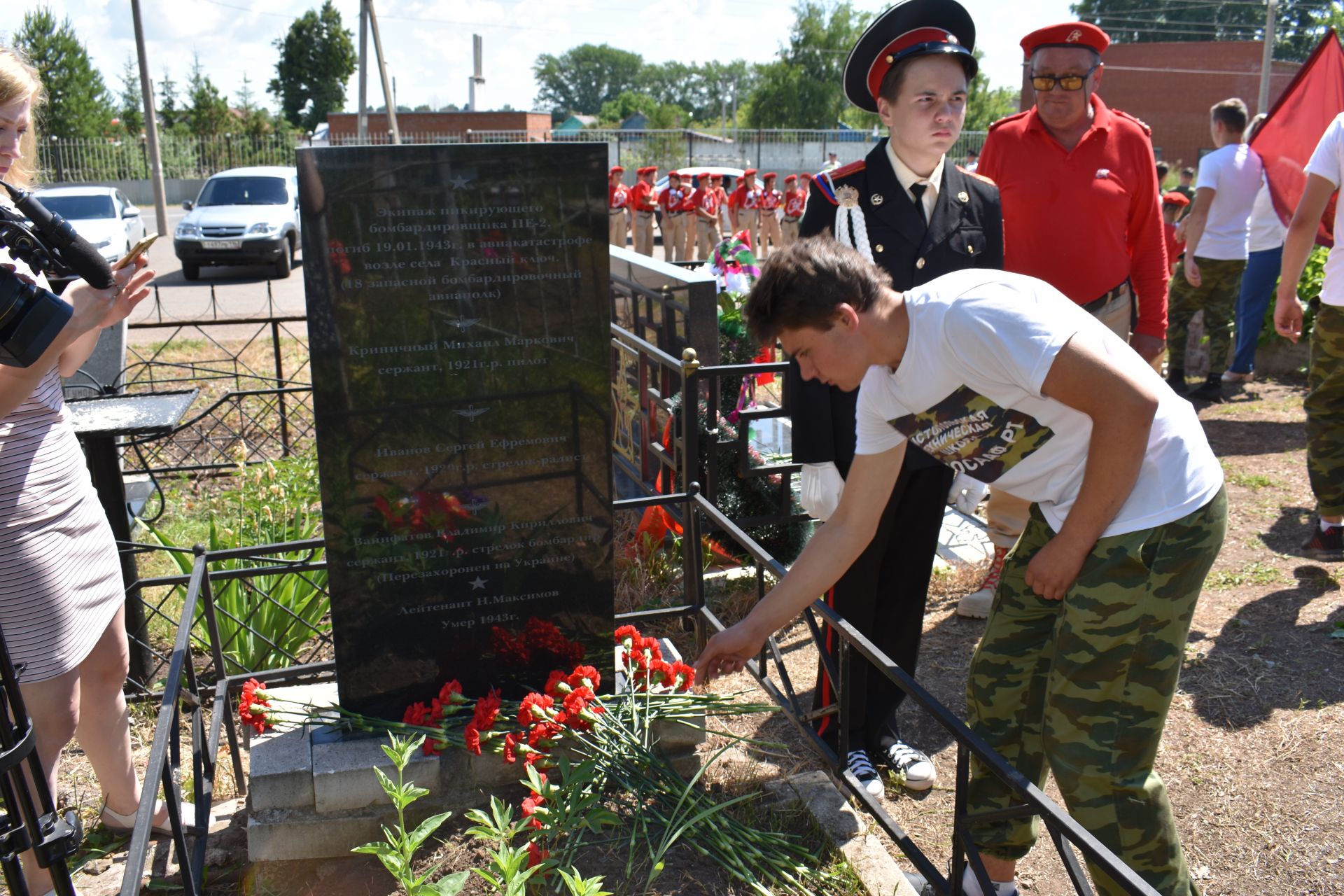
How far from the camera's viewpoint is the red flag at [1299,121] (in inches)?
259

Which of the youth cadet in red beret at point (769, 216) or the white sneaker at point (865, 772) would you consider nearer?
the white sneaker at point (865, 772)

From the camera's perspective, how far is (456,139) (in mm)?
33875

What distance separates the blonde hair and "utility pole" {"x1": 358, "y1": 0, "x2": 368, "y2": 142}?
20.9m

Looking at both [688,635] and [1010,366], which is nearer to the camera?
[1010,366]

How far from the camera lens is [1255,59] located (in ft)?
152

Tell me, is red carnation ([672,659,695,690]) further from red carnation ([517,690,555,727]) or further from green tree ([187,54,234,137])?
green tree ([187,54,234,137])

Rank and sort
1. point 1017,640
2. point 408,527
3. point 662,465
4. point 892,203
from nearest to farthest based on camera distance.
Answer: point 1017,640, point 408,527, point 892,203, point 662,465

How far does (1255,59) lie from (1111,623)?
177ft

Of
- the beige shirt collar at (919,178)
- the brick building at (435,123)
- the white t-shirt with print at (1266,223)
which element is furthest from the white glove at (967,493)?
the brick building at (435,123)

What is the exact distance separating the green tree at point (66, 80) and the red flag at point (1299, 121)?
123 ft

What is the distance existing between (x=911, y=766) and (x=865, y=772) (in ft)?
0.54

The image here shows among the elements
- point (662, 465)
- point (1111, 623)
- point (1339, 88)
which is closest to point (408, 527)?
point (1111, 623)

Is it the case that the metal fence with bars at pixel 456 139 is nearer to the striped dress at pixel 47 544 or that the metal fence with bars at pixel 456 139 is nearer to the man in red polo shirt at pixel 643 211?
the man in red polo shirt at pixel 643 211

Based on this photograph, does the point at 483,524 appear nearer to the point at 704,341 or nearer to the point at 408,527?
the point at 408,527
